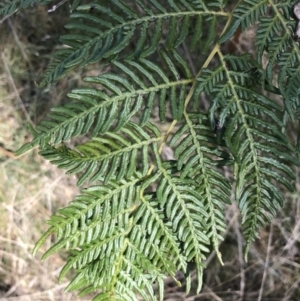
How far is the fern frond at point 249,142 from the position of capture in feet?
4.32

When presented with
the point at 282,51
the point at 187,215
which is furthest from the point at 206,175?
the point at 282,51

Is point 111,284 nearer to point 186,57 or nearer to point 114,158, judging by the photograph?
point 114,158

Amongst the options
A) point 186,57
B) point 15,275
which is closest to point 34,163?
point 15,275

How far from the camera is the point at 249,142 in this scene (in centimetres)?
134

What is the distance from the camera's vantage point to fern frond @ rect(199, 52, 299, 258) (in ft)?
4.32

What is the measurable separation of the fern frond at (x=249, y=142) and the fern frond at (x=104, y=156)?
0.22 m

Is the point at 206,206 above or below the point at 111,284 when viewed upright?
above

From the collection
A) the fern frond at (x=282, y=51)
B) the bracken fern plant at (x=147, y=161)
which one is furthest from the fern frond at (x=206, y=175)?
the fern frond at (x=282, y=51)

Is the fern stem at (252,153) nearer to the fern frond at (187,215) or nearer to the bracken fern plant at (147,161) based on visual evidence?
the bracken fern plant at (147,161)

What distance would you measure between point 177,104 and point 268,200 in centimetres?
39

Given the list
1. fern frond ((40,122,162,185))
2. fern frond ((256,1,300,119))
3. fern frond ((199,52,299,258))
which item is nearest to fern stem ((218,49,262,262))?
fern frond ((199,52,299,258))

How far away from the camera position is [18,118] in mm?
2809

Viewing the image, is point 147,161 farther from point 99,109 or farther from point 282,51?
point 282,51

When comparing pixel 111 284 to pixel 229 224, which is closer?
pixel 111 284
